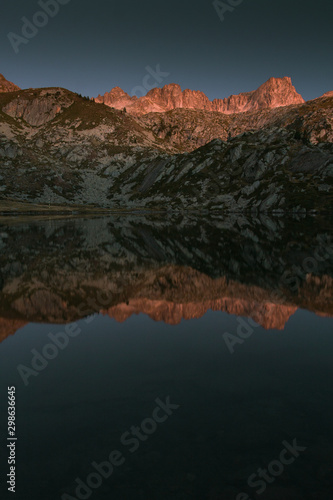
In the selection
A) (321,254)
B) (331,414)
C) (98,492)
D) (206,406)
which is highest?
(321,254)

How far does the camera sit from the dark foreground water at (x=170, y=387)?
8.88 metres

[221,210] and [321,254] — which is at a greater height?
[221,210]

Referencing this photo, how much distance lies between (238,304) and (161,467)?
56.0 ft

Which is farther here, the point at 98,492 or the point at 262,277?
the point at 262,277

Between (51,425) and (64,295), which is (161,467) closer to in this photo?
(51,425)

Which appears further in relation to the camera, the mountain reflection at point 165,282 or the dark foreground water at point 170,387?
the mountain reflection at point 165,282

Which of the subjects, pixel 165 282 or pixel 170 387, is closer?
pixel 170 387

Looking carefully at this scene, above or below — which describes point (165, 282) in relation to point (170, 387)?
above

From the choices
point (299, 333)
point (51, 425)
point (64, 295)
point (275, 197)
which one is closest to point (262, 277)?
point (299, 333)

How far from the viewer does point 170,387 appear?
13500 millimetres

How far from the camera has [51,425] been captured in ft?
36.8

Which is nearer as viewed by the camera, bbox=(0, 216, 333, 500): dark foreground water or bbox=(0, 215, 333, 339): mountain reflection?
bbox=(0, 216, 333, 500): dark foreground water

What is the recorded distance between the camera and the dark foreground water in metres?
8.88

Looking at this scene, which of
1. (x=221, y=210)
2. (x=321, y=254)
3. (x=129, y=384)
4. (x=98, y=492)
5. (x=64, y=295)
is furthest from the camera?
(x=221, y=210)
